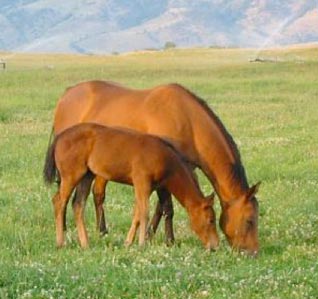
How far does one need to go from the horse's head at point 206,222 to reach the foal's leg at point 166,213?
1.98 ft

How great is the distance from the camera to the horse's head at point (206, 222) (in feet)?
34.8

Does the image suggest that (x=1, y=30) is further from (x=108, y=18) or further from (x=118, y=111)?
(x=118, y=111)

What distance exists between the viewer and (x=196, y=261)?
947 centimetres

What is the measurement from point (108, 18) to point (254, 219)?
339 ft

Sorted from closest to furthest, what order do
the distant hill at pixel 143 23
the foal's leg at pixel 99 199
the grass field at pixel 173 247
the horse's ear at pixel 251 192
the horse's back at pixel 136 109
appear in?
the grass field at pixel 173 247 → the horse's ear at pixel 251 192 → the horse's back at pixel 136 109 → the foal's leg at pixel 99 199 → the distant hill at pixel 143 23

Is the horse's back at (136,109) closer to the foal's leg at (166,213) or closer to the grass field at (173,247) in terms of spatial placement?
the foal's leg at (166,213)

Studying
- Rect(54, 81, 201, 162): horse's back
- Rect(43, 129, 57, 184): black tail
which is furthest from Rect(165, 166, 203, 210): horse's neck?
Rect(43, 129, 57, 184): black tail

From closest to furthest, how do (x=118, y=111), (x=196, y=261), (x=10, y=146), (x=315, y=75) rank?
1. (x=196, y=261)
2. (x=118, y=111)
3. (x=10, y=146)
4. (x=315, y=75)

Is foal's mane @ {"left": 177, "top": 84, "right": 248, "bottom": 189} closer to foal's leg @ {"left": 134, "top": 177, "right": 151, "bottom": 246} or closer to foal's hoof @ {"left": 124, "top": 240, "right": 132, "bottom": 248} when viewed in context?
foal's leg @ {"left": 134, "top": 177, "right": 151, "bottom": 246}

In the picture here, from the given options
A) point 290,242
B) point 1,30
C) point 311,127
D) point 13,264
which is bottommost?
point 1,30

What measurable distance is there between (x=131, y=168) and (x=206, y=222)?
106cm

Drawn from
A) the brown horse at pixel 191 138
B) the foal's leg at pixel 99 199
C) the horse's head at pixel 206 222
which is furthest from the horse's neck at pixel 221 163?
the foal's leg at pixel 99 199

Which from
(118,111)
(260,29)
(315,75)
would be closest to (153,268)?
(118,111)

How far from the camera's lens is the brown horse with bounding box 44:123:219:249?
1061cm
